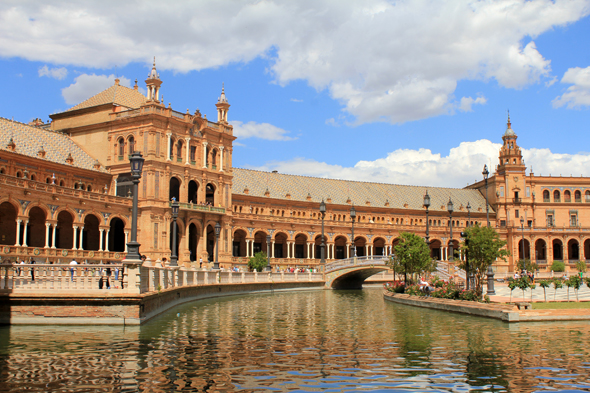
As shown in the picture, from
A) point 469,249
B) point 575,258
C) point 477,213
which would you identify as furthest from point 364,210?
point 469,249

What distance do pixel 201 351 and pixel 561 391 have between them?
897 cm

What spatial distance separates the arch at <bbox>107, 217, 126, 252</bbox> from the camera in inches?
2328

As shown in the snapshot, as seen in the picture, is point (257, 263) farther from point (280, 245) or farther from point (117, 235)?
point (280, 245)

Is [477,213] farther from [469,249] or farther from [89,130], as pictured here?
[469,249]

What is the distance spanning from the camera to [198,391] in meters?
11.6

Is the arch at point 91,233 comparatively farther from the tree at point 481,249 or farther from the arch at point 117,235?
the tree at point 481,249

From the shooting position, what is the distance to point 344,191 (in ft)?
311

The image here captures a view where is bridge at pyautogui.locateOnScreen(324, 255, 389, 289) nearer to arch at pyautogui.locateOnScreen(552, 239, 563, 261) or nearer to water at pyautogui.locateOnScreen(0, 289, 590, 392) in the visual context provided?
water at pyautogui.locateOnScreen(0, 289, 590, 392)

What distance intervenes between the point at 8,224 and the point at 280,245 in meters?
42.6

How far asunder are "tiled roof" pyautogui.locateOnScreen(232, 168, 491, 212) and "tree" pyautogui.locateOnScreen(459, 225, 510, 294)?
50294mm

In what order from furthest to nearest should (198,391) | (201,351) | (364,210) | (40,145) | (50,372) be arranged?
(364,210)
(40,145)
(201,351)
(50,372)
(198,391)

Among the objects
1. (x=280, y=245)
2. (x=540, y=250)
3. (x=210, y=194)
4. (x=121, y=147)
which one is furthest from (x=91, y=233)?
(x=540, y=250)

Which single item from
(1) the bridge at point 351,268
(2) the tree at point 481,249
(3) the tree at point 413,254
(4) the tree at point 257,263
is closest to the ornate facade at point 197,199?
(4) the tree at point 257,263

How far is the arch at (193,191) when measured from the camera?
66125 mm
